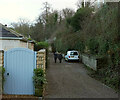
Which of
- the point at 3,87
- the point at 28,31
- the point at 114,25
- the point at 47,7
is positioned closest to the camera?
the point at 3,87

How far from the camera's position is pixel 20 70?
640cm

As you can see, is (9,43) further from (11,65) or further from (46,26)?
(46,26)

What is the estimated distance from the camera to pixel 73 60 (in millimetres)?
20984

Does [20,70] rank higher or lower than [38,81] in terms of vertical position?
higher

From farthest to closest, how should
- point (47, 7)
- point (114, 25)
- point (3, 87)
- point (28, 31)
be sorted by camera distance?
point (47, 7)
point (28, 31)
point (114, 25)
point (3, 87)

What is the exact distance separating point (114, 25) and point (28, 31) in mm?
30131

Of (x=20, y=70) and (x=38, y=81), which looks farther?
(x=20, y=70)

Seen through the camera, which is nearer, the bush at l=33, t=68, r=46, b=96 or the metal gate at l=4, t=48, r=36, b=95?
the bush at l=33, t=68, r=46, b=96

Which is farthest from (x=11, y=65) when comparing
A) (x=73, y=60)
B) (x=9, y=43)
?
(x=73, y=60)

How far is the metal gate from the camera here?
638cm

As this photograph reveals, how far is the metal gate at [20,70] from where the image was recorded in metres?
6.38

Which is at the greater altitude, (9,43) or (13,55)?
(9,43)

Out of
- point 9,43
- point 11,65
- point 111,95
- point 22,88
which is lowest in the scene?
point 111,95

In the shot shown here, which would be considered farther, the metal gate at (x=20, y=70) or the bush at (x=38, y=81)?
the metal gate at (x=20, y=70)
